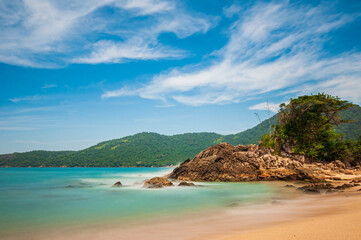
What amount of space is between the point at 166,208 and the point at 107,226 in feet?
11.7

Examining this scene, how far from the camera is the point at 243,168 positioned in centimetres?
2355

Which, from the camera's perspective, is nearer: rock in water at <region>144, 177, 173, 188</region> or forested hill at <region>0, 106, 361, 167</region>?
rock in water at <region>144, 177, 173, 188</region>

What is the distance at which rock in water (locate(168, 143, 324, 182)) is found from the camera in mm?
22219

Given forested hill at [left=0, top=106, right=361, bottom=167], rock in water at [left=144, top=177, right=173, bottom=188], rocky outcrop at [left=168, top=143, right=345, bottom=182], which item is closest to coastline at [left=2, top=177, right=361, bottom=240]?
rock in water at [left=144, top=177, right=173, bottom=188]

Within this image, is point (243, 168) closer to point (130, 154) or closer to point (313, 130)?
point (313, 130)

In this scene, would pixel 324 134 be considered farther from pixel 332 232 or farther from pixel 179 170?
pixel 332 232

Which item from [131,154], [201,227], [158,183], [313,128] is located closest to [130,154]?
[131,154]

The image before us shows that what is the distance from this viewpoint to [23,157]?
4956 inches

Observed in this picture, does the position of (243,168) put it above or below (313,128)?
below

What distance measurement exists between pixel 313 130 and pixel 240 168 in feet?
41.4

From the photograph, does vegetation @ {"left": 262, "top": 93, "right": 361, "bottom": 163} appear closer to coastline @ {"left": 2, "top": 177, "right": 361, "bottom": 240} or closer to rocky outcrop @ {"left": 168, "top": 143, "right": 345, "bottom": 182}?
rocky outcrop @ {"left": 168, "top": 143, "right": 345, "bottom": 182}

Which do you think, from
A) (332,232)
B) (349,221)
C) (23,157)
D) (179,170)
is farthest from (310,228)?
(23,157)

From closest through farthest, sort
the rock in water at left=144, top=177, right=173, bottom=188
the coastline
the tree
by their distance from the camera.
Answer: the coastline, the rock in water at left=144, top=177, right=173, bottom=188, the tree

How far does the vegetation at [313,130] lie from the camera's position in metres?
28.1
